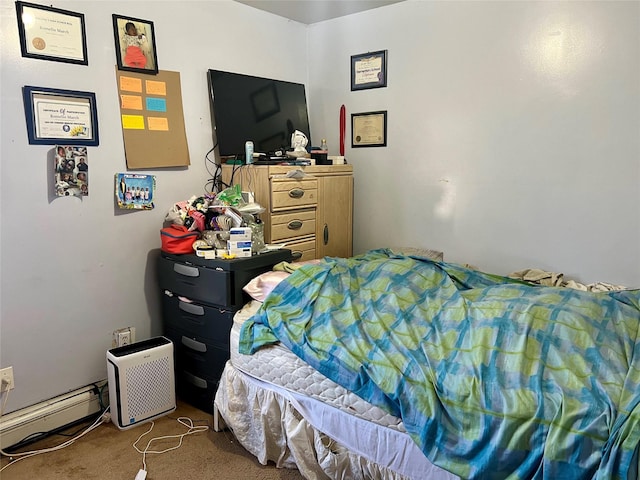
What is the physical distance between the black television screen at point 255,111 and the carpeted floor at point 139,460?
1540 mm

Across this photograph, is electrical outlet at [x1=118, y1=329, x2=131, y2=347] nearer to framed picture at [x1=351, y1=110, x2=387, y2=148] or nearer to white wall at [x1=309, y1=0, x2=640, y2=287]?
white wall at [x1=309, y1=0, x2=640, y2=287]

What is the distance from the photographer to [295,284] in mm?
2000

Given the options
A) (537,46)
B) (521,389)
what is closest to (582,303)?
(521,389)

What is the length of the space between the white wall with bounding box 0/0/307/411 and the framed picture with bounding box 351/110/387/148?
34.4 inches

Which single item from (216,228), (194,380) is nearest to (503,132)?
(216,228)

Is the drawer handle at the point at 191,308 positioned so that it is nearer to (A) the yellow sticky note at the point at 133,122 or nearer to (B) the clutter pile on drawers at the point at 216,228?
(B) the clutter pile on drawers at the point at 216,228

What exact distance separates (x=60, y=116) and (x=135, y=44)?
21.3 inches

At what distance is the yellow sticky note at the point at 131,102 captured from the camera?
2355mm

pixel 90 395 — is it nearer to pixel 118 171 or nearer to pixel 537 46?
pixel 118 171

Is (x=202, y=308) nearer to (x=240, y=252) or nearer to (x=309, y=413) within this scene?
(x=240, y=252)

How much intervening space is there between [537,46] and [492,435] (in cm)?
197

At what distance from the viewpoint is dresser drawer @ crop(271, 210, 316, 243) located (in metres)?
2.59

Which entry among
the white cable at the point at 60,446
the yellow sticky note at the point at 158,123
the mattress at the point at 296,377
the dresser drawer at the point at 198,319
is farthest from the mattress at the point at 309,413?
the yellow sticky note at the point at 158,123

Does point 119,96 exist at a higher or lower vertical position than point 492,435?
higher
